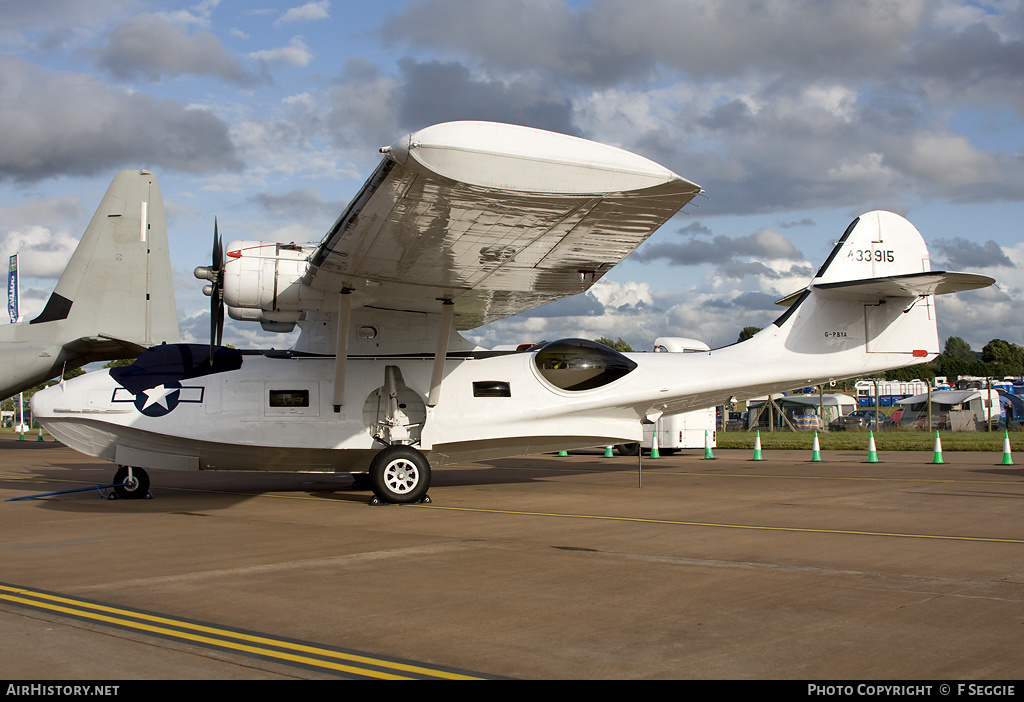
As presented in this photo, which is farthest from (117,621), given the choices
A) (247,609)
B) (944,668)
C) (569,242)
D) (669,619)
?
(569,242)

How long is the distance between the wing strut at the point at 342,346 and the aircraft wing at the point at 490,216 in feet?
0.68

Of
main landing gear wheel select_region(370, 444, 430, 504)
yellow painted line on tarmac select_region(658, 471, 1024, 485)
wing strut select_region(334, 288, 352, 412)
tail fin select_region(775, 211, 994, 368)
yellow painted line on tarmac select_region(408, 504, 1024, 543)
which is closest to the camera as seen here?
yellow painted line on tarmac select_region(408, 504, 1024, 543)

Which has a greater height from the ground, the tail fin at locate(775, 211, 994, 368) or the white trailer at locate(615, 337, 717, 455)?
the tail fin at locate(775, 211, 994, 368)

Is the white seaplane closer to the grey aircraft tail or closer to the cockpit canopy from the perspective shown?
the cockpit canopy

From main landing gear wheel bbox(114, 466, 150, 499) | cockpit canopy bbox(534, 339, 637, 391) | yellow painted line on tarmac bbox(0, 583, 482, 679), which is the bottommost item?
yellow painted line on tarmac bbox(0, 583, 482, 679)

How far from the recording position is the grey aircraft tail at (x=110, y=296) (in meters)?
22.7

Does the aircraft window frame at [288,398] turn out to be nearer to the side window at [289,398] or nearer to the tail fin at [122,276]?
the side window at [289,398]

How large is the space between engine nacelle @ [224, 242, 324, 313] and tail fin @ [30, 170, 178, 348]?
13.1 meters

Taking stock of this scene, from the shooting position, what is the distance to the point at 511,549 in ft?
26.5

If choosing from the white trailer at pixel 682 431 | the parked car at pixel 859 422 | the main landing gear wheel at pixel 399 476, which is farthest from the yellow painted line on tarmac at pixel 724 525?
the parked car at pixel 859 422

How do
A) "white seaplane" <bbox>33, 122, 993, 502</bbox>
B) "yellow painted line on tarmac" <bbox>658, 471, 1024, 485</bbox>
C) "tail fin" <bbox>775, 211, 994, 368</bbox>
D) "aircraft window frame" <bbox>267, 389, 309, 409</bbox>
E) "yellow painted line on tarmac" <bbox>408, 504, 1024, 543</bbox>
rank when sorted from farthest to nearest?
"tail fin" <bbox>775, 211, 994, 368</bbox>, "yellow painted line on tarmac" <bbox>658, 471, 1024, 485</bbox>, "aircraft window frame" <bbox>267, 389, 309, 409</bbox>, "white seaplane" <bbox>33, 122, 993, 502</bbox>, "yellow painted line on tarmac" <bbox>408, 504, 1024, 543</bbox>

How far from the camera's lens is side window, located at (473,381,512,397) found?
13047 millimetres

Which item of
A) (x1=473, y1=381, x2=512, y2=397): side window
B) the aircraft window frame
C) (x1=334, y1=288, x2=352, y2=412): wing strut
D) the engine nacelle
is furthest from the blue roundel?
(x1=473, y1=381, x2=512, y2=397): side window
